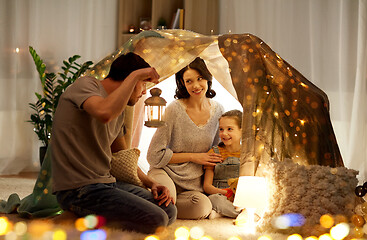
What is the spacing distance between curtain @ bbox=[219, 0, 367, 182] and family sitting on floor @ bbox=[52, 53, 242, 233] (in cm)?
118

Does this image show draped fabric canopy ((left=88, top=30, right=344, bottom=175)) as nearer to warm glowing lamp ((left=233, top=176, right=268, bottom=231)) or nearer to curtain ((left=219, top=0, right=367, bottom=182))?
warm glowing lamp ((left=233, top=176, right=268, bottom=231))

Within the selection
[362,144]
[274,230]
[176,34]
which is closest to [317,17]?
[362,144]

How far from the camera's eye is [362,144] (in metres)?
3.83

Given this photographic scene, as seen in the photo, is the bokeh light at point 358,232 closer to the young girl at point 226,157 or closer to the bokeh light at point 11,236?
the young girl at point 226,157

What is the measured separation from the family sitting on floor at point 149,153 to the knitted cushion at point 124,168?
0.03m

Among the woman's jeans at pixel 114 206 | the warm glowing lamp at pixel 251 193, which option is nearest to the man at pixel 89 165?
the woman's jeans at pixel 114 206

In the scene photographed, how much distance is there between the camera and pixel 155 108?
9.04 ft

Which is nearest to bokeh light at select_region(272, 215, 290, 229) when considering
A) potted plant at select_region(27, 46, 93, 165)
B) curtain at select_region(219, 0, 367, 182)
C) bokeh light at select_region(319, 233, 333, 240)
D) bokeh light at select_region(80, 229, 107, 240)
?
bokeh light at select_region(319, 233, 333, 240)

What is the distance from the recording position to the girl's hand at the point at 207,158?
291 centimetres

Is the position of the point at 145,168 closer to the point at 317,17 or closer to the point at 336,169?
the point at 336,169

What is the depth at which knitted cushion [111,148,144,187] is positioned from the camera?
100 inches

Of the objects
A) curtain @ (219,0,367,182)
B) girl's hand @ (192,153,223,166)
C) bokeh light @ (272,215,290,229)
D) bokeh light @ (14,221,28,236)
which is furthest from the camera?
curtain @ (219,0,367,182)

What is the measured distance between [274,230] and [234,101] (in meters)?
1.22

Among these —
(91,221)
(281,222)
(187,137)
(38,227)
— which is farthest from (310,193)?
(38,227)
